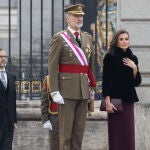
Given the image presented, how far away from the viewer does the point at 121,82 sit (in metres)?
7.52

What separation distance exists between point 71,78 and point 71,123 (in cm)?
46

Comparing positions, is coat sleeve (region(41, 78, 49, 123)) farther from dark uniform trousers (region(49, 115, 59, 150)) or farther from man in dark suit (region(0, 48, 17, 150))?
man in dark suit (region(0, 48, 17, 150))

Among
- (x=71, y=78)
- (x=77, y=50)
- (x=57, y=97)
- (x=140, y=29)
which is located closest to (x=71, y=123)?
(x=57, y=97)

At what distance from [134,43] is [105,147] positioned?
1419 millimetres

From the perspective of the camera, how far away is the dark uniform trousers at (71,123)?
292 inches

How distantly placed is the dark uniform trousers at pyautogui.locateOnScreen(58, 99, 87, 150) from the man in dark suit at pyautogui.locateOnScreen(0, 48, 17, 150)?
957 mm

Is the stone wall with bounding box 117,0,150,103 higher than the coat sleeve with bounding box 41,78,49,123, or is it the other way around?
the stone wall with bounding box 117,0,150,103

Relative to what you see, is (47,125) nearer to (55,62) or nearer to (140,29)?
(55,62)

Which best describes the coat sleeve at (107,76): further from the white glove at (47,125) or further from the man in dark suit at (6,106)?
the man in dark suit at (6,106)

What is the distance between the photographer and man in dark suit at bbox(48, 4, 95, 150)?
24.3ft

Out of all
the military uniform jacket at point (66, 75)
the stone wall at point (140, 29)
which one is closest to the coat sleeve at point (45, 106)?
the military uniform jacket at point (66, 75)

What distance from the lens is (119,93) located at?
7.52m

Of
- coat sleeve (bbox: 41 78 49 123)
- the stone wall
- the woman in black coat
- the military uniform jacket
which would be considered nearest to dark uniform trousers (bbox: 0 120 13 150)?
coat sleeve (bbox: 41 78 49 123)

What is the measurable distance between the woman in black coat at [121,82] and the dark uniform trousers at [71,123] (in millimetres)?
288
